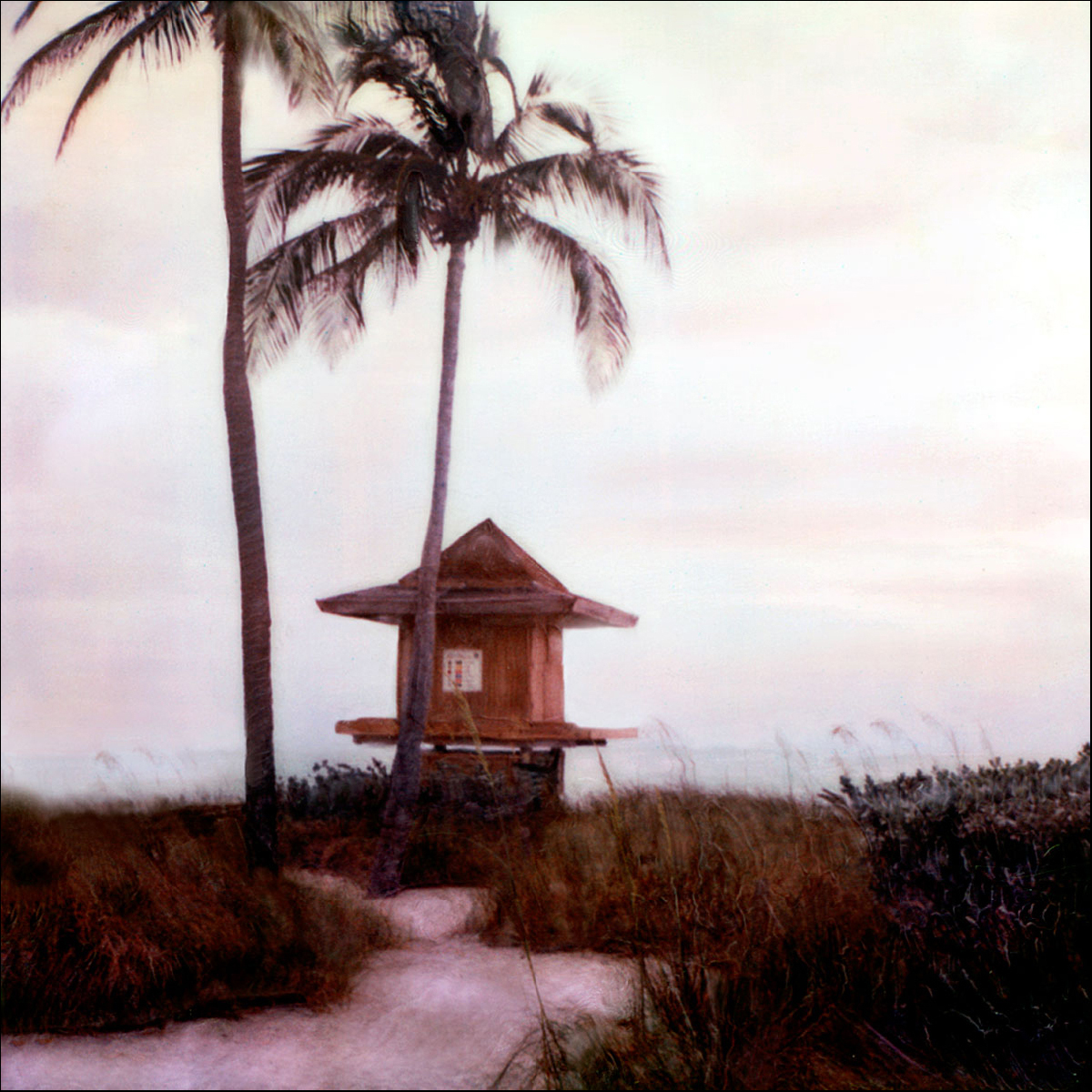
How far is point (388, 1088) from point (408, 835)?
229 inches

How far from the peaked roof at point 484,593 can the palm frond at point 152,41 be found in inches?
238

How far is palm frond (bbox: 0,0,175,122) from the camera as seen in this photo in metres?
10.4

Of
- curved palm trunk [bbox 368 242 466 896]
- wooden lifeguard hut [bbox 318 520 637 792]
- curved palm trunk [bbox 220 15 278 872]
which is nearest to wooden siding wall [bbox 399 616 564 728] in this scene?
wooden lifeguard hut [bbox 318 520 637 792]

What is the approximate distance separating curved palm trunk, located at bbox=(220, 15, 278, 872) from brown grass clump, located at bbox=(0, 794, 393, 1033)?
75.8 inches

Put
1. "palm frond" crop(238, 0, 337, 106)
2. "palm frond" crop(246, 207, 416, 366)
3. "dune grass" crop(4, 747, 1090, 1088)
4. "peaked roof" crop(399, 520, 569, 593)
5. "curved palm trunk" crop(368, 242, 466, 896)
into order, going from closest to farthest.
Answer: "dune grass" crop(4, 747, 1090, 1088), "palm frond" crop(238, 0, 337, 106), "curved palm trunk" crop(368, 242, 466, 896), "palm frond" crop(246, 207, 416, 366), "peaked roof" crop(399, 520, 569, 593)

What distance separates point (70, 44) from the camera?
10453mm

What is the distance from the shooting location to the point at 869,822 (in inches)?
258

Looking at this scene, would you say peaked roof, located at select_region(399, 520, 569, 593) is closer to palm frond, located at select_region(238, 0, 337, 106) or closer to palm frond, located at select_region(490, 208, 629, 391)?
palm frond, located at select_region(490, 208, 629, 391)

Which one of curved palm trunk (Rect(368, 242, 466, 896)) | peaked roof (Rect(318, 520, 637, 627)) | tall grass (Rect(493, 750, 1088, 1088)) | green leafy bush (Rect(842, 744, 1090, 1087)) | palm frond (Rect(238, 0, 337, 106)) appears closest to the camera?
tall grass (Rect(493, 750, 1088, 1088))

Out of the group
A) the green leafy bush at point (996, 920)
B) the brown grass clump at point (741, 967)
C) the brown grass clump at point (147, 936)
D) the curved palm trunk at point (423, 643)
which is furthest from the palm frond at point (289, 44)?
the green leafy bush at point (996, 920)

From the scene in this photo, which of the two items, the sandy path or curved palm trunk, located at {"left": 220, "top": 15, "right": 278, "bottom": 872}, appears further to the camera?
curved palm trunk, located at {"left": 220, "top": 15, "right": 278, "bottom": 872}

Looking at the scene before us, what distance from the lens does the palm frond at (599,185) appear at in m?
11.2

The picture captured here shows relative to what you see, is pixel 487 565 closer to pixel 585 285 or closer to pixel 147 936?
pixel 585 285

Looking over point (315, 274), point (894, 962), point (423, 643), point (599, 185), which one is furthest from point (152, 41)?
point (894, 962)
